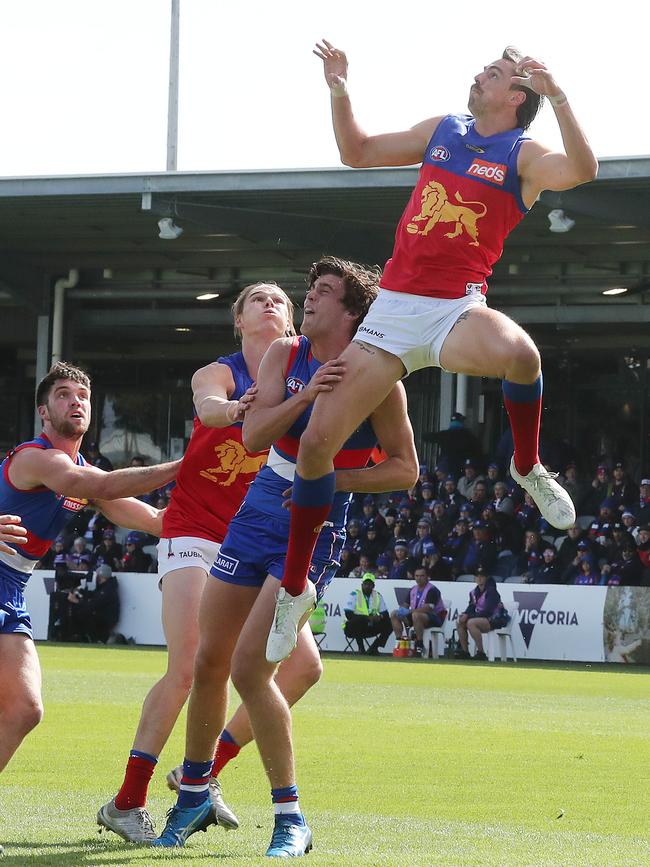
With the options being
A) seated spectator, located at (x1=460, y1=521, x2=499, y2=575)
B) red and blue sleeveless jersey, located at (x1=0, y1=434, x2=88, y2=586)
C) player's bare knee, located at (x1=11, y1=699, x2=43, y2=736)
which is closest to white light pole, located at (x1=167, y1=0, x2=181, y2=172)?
seated spectator, located at (x1=460, y1=521, x2=499, y2=575)

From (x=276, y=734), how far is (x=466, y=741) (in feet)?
16.5

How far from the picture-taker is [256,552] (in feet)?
19.9

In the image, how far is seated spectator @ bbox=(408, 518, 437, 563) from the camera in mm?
24452

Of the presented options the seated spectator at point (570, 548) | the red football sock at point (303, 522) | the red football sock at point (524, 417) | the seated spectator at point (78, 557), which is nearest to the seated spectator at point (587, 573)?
the seated spectator at point (570, 548)

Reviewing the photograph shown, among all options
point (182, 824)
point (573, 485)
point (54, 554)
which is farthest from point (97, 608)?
point (182, 824)

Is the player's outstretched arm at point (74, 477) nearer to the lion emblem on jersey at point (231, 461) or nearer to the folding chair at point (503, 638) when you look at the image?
the lion emblem on jersey at point (231, 461)

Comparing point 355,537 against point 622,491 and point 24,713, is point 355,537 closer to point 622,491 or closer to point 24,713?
point 622,491

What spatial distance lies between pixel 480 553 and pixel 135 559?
677 centimetres

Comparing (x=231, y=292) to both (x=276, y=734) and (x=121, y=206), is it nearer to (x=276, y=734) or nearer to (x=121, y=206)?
(x=121, y=206)

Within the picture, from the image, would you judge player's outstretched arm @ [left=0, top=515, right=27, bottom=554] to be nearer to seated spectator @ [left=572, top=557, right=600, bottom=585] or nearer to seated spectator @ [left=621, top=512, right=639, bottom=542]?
seated spectator @ [left=572, top=557, right=600, bottom=585]

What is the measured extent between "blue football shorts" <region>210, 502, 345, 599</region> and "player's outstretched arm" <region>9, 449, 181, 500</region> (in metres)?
0.73

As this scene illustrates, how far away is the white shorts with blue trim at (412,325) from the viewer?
5953 millimetres

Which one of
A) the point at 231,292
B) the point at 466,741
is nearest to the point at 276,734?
the point at 466,741

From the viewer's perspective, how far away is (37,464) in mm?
6711
